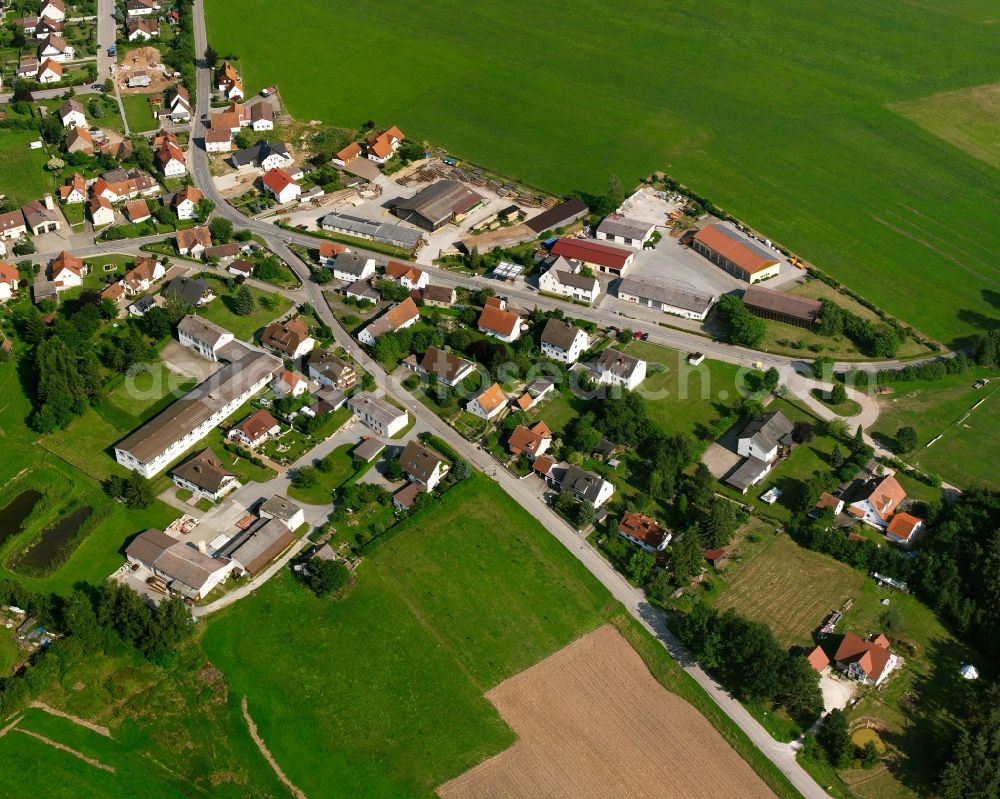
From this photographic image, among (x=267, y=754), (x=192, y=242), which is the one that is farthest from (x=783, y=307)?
(x=267, y=754)

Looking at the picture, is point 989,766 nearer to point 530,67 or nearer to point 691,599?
point 691,599

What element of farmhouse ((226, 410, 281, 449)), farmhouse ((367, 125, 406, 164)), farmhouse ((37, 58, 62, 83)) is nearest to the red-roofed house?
farmhouse ((226, 410, 281, 449))

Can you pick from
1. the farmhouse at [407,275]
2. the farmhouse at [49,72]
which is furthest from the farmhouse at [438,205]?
the farmhouse at [49,72]

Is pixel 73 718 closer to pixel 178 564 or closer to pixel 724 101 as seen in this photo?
pixel 178 564

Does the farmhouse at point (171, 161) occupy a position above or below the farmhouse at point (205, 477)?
above

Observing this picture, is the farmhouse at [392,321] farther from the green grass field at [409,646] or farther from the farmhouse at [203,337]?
the green grass field at [409,646]

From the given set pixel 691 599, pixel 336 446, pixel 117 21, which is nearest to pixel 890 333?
pixel 691 599
